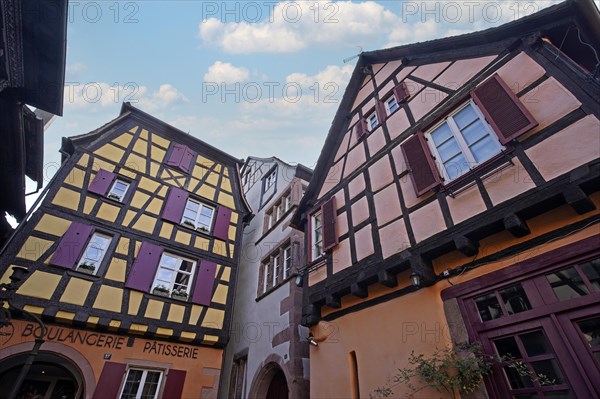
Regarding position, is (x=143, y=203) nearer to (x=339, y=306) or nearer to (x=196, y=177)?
(x=196, y=177)

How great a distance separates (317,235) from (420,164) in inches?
121

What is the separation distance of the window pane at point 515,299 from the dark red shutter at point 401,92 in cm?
433

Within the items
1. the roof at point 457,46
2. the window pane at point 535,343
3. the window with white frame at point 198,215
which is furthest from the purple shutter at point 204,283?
the window pane at point 535,343

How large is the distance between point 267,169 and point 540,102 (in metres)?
11.8

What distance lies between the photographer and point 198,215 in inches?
429

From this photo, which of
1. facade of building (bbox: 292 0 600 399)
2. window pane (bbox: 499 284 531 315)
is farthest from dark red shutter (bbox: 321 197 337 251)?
window pane (bbox: 499 284 531 315)

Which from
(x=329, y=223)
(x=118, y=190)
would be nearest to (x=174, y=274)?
(x=118, y=190)

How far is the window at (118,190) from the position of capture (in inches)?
368

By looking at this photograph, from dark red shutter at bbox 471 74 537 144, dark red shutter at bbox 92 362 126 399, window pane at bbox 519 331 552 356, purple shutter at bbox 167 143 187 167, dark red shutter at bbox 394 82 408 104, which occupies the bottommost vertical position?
window pane at bbox 519 331 552 356

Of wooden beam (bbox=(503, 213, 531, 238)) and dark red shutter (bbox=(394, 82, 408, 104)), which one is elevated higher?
dark red shutter (bbox=(394, 82, 408, 104))

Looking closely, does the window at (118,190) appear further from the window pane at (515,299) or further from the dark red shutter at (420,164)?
the window pane at (515,299)

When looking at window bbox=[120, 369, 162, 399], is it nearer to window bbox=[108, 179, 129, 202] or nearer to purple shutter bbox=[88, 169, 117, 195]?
window bbox=[108, 179, 129, 202]

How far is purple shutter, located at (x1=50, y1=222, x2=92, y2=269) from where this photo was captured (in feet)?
24.6

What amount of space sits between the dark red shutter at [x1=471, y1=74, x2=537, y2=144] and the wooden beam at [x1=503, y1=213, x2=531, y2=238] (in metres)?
1.08
